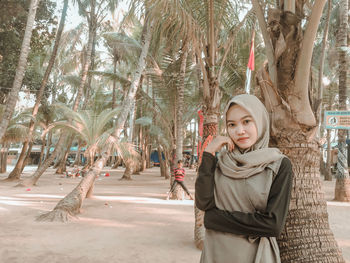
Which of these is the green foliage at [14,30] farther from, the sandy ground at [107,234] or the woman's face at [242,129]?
the woman's face at [242,129]

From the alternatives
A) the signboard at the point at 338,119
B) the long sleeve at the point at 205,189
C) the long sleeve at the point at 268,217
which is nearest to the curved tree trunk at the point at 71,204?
the long sleeve at the point at 205,189

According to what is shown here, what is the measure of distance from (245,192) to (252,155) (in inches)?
7.8

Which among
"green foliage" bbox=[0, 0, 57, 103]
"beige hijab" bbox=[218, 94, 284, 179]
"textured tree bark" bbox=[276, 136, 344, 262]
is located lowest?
"textured tree bark" bbox=[276, 136, 344, 262]

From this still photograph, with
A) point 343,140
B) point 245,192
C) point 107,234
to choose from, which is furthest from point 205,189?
point 343,140

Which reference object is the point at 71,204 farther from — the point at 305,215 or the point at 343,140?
the point at 343,140

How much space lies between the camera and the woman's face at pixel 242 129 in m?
1.58

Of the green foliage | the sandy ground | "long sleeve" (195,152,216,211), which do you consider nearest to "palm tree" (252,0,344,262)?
"long sleeve" (195,152,216,211)

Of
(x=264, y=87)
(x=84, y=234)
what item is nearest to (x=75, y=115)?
(x=84, y=234)

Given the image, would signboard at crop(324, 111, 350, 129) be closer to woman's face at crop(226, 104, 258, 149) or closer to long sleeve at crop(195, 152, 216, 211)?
woman's face at crop(226, 104, 258, 149)

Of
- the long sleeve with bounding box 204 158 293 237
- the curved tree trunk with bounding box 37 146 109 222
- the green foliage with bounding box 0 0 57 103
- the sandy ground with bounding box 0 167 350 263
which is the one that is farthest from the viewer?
the green foliage with bounding box 0 0 57 103

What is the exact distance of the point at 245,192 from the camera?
58.3 inches

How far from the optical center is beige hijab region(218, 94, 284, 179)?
1461mm

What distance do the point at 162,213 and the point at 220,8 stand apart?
478 cm

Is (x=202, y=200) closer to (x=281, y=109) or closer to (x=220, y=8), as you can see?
(x=281, y=109)
